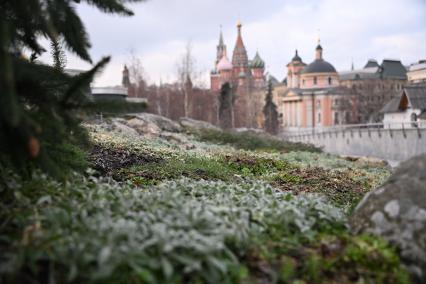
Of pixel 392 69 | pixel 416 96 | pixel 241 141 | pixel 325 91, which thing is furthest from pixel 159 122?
pixel 392 69

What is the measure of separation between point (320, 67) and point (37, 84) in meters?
84.3

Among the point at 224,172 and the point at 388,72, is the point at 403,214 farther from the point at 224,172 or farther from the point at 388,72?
the point at 388,72

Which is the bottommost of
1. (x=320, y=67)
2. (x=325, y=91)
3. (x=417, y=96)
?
(x=417, y=96)

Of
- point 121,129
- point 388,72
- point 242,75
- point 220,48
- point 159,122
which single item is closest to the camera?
point 121,129

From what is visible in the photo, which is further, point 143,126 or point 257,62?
point 257,62

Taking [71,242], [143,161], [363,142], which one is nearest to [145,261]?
[71,242]

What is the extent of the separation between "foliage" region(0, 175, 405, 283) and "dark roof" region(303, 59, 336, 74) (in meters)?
82.9

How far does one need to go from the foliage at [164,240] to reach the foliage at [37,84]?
0.43 meters

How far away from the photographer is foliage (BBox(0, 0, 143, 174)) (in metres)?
3.26

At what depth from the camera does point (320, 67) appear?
8519cm

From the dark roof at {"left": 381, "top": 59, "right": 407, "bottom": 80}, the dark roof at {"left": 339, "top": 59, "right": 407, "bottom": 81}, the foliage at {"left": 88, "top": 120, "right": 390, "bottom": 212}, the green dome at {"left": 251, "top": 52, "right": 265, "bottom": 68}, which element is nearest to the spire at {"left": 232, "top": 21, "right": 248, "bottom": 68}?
the green dome at {"left": 251, "top": 52, "right": 265, "bottom": 68}

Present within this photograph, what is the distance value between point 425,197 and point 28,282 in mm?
3156

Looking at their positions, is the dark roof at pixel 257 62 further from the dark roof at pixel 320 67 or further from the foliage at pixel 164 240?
the foliage at pixel 164 240

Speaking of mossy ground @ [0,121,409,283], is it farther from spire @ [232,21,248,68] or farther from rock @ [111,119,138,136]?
spire @ [232,21,248,68]
